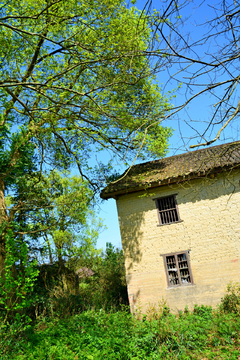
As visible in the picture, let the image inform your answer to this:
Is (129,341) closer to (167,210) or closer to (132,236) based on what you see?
(132,236)

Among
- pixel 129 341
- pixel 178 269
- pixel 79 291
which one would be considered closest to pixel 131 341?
pixel 129 341

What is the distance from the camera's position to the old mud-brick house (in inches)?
446

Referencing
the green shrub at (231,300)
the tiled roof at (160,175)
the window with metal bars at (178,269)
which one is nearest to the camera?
the green shrub at (231,300)

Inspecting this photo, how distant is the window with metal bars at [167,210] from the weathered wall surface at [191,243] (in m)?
0.22

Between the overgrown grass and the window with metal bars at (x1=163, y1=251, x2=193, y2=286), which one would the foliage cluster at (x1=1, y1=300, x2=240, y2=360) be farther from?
the window with metal bars at (x1=163, y1=251, x2=193, y2=286)

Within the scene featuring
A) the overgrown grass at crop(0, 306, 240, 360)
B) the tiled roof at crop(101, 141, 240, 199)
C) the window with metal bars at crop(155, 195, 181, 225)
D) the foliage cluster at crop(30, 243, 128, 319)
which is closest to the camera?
the overgrown grass at crop(0, 306, 240, 360)

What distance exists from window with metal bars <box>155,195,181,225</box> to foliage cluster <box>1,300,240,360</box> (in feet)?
13.7

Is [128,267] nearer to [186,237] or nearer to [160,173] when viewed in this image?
[186,237]

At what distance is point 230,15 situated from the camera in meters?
3.18

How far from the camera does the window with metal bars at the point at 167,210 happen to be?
41.5ft

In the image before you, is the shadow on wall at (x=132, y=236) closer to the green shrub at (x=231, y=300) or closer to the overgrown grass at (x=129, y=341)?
the overgrown grass at (x=129, y=341)

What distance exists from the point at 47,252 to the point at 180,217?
9.06 metres

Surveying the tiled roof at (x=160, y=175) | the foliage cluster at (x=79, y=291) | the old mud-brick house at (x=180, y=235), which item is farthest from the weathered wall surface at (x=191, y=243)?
the foliage cluster at (x=79, y=291)

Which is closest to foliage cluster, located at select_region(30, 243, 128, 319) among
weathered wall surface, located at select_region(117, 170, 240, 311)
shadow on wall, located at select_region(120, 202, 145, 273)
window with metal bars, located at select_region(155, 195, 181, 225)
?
weathered wall surface, located at select_region(117, 170, 240, 311)
